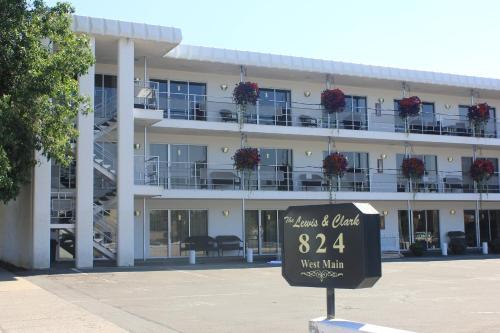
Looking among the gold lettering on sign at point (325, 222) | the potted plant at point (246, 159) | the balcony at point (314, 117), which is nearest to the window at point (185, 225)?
the potted plant at point (246, 159)

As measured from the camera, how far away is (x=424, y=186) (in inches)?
1182

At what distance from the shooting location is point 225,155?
27.4 metres

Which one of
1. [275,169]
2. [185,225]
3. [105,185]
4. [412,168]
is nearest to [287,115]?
[275,169]

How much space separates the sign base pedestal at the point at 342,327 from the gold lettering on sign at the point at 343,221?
33.6 inches

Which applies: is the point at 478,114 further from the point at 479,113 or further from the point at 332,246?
the point at 332,246

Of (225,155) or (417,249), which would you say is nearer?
(225,155)

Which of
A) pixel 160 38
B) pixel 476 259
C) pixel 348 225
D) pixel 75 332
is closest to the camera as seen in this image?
pixel 348 225

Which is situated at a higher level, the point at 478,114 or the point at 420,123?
the point at 478,114

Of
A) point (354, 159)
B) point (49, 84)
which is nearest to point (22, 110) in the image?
point (49, 84)

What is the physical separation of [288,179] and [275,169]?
816 millimetres

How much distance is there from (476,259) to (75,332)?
68.3ft

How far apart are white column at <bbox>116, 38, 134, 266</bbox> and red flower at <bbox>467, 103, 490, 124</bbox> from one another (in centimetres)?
1756

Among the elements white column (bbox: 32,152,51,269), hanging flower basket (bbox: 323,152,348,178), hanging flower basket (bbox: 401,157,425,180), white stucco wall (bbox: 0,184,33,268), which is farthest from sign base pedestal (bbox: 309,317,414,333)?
hanging flower basket (bbox: 401,157,425,180)

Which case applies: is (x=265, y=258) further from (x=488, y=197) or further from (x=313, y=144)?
(x=488, y=197)
